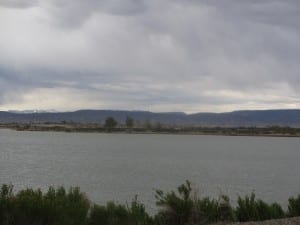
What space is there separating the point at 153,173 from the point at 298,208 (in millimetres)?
29074

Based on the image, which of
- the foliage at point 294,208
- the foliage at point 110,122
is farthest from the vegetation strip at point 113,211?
the foliage at point 110,122

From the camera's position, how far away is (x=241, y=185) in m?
38.3

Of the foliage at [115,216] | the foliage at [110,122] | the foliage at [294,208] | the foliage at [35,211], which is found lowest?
the foliage at [294,208]

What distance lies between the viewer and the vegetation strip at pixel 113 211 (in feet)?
42.8

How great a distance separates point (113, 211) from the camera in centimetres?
1426

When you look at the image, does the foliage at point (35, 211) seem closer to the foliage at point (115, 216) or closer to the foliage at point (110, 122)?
the foliage at point (115, 216)

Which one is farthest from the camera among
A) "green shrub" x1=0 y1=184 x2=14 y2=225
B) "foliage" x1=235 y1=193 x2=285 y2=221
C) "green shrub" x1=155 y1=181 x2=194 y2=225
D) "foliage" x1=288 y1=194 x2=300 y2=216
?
"foliage" x1=288 y1=194 x2=300 y2=216

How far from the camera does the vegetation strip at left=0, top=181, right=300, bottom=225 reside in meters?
13.0

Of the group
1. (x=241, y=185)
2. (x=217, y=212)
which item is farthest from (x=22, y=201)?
(x=241, y=185)

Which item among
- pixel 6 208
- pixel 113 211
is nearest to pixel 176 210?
pixel 113 211

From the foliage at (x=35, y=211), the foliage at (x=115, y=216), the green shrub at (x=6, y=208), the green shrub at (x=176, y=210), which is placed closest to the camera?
the green shrub at (x=6, y=208)

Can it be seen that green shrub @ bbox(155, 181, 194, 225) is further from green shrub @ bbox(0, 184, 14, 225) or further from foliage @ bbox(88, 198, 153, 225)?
green shrub @ bbox(0, 184, 14, 225)

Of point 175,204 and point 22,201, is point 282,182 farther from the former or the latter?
point 22,201

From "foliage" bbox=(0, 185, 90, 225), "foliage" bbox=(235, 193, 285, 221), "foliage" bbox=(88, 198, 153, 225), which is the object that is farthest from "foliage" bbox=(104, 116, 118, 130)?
"foliage" bbox=(0, 185, 90, 225)
